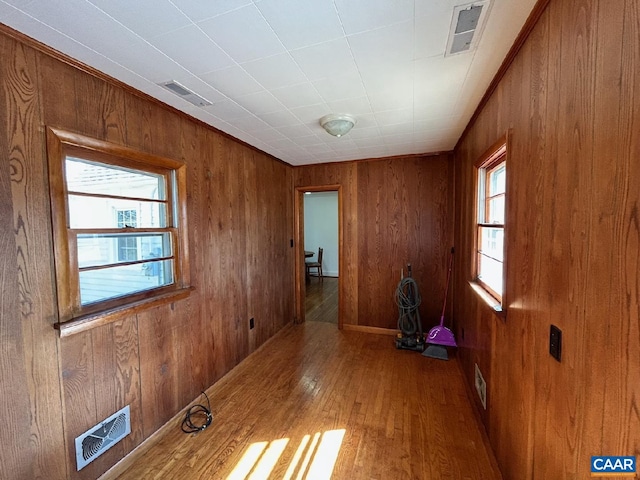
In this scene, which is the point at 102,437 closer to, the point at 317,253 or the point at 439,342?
the point at 439,342

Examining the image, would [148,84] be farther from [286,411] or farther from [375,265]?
[375,265]

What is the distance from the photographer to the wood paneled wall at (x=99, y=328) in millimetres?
1259

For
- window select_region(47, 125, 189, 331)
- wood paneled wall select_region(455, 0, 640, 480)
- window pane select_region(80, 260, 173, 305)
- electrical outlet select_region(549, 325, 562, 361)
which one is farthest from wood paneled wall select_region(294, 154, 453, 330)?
electrical outlet select_region(549, 325, 562, 361)

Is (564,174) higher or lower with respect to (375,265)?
higher

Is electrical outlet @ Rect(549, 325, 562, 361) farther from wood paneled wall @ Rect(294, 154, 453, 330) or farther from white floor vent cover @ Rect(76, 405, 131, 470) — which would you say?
wood paneled wall @ Rect(294, 154, 453, 330)

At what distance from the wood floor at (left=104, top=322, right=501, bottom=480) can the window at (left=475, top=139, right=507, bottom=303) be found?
3.53 feet

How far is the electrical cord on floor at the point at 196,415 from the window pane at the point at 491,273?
2420mm

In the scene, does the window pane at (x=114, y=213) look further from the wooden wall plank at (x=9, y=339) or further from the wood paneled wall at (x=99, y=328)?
the wooden wall plank at (x=9, y=339)

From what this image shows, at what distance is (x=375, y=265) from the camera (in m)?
3.83

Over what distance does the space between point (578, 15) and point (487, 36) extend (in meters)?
0.51

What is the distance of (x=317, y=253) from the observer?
804 cm

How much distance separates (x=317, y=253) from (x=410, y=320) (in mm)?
4887

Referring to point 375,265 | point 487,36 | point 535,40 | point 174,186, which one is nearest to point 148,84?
point 174,186

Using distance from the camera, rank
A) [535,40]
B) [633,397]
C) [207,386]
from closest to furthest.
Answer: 1. [633,397]
2. [535,40]
3. [207,386]
